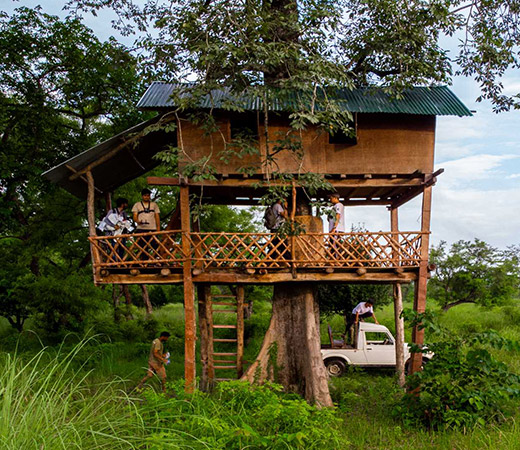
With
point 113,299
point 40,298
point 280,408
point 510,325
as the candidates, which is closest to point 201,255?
point 280,408

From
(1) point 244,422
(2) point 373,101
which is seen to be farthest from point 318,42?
(1) point 244,422

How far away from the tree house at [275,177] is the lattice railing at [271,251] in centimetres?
3

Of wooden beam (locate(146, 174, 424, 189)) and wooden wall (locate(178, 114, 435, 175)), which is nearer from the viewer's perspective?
wooden beam (locate(146, 174, 424, 189))

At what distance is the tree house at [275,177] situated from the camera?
1147cm

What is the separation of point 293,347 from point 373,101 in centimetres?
673

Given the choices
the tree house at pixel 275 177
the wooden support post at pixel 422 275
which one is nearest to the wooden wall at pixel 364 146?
the tree house at pixel 275 177

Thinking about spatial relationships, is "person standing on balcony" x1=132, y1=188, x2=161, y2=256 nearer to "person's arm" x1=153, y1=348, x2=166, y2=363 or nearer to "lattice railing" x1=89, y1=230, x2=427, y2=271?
"lattice railing" x1=89, y1=230, x2=427, y2=271

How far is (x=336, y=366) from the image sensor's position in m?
16.2

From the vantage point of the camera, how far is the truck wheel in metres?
16.1

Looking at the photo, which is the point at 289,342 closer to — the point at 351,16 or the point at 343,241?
the point at 343,241

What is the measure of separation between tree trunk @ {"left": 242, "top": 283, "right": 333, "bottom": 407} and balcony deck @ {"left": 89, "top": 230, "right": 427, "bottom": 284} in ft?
5.26

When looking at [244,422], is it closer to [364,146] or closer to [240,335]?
[240,335]

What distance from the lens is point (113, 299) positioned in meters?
24.2

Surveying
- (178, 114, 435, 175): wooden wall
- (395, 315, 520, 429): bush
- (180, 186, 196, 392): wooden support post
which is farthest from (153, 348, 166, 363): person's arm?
(395, 315, 520, 429): bush
